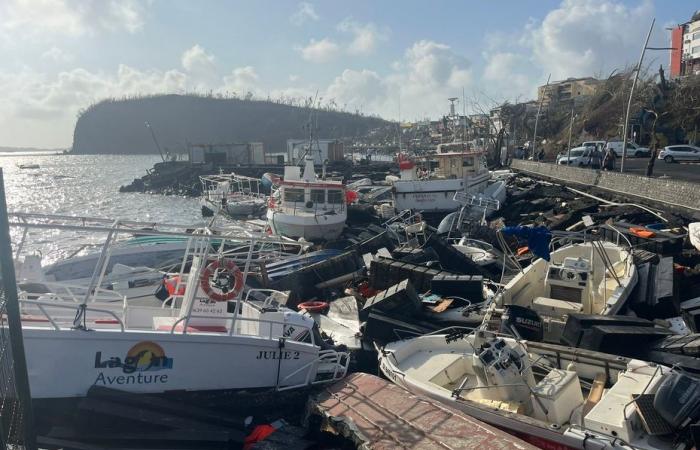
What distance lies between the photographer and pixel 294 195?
2316cm

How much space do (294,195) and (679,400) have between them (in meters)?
18.8

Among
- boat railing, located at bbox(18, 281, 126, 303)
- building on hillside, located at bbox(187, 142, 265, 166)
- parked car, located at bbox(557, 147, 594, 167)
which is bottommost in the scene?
boat railing, located at bbox(18, 281, 126, 303)

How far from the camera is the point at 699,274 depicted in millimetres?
Answer: 11867

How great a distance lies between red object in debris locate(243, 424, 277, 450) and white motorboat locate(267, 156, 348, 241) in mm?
14937

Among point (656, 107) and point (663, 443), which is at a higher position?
point (656, 107)

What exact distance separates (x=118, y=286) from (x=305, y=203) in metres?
11.5

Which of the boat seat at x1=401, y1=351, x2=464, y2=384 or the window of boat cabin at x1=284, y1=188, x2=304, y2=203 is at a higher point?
the window of boat cabin at x1=284, y1=188, x2=304, y2=203

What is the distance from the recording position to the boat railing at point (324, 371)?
7996mm

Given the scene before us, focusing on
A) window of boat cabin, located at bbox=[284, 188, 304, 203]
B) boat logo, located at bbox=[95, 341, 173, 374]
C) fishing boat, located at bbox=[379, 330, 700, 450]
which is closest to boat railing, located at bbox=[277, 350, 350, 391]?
fishing boat, located at bbox=[379, 330, 700, 450]

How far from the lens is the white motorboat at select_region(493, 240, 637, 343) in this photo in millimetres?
9508

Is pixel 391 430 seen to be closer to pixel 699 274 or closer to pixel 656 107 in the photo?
pixel 699 274

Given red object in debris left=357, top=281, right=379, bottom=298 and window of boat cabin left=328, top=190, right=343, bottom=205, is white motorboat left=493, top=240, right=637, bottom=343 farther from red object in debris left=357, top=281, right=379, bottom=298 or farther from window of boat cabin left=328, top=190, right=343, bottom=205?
window of boat cabin left=328, top=190, right=343, bottom=205

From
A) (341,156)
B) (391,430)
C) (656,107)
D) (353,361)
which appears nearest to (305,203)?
(353,361)

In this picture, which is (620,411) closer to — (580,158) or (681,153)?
(580,158)
